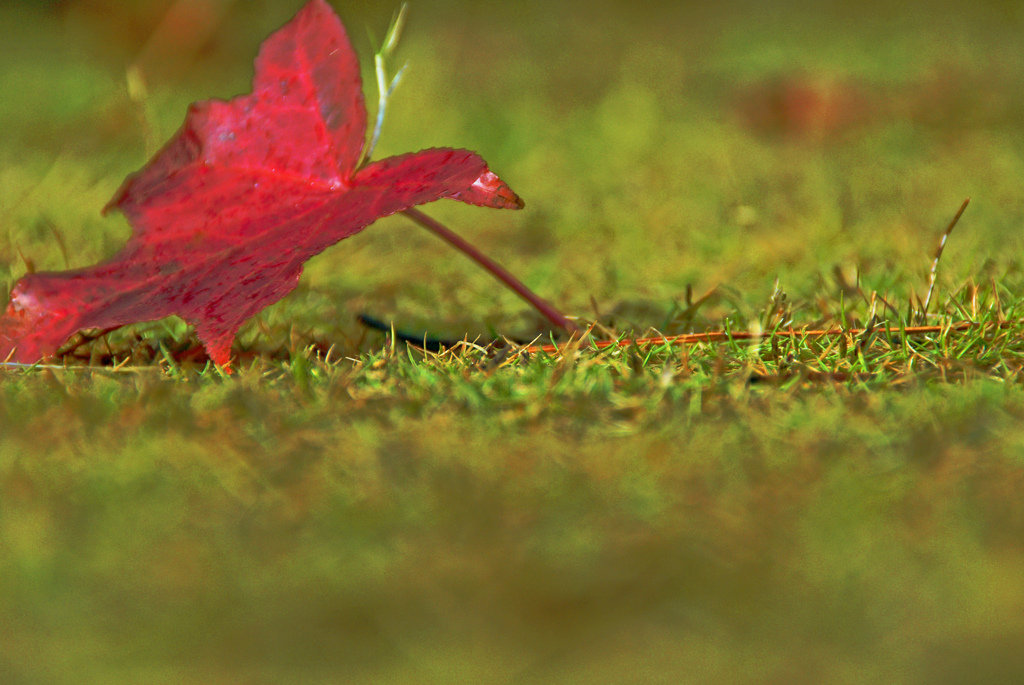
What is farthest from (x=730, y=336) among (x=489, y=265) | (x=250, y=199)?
(x=250, y=199)

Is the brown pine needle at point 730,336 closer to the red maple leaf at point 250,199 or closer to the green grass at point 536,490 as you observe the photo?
the green grass at point 536,490

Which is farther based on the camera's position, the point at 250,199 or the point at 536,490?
the point at 250,199

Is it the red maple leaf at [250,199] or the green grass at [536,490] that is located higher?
the red maple leaf at [250,199]

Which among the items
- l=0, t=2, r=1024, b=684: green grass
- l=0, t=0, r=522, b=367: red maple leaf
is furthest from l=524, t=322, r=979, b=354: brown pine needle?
l=0, t=0, r=522, b=367: red maple leaf

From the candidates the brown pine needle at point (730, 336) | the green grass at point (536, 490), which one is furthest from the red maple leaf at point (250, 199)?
the brown pine needle at point (730, 336)

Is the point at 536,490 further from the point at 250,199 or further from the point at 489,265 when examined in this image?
the point at 250,199

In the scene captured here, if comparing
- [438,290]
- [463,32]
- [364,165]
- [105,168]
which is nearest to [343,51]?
[364,165]

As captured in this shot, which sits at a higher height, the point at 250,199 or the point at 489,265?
the point at 250,199

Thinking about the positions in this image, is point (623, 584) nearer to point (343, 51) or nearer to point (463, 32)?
point (343, 51)
